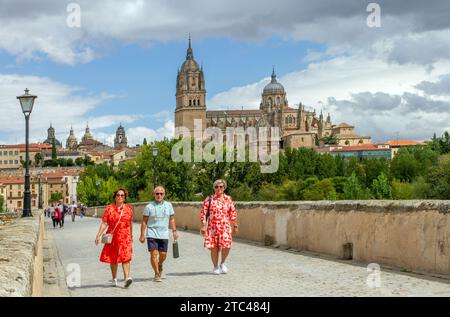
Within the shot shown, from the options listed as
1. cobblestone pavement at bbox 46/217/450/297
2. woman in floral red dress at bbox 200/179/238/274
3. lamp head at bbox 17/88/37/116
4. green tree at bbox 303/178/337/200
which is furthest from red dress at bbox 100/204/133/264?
green tree at bbox 303/178/337/200

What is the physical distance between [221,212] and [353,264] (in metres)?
2.31

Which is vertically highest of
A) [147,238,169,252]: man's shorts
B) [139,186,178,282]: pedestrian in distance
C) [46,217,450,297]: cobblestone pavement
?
[139,186,178,282]: pedestrian in distance

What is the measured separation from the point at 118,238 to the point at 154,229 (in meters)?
0.76

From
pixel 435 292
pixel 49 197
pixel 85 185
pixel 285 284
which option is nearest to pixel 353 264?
pixel 285 284

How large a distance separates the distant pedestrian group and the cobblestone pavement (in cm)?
31

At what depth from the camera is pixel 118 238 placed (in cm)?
1054

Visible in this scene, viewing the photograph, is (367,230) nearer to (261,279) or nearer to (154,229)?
(261,279)

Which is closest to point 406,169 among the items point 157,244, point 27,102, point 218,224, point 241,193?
point 241,193

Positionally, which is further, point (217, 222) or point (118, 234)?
point (217, 222)

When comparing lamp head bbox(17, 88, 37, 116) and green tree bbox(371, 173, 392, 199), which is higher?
lamp head bbox(17, 88, 37, 116)

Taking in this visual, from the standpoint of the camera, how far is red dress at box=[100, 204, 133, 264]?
1054 centimetres

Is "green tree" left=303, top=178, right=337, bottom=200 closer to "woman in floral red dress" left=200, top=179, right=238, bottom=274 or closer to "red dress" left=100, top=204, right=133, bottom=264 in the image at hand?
"woman in floral red dress" left=200, top=179, right=238, bottom=274

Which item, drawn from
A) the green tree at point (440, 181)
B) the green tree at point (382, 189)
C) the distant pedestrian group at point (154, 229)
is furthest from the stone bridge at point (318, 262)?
the green tree at point (382, 189)

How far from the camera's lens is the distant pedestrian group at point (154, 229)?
10.5 metres
